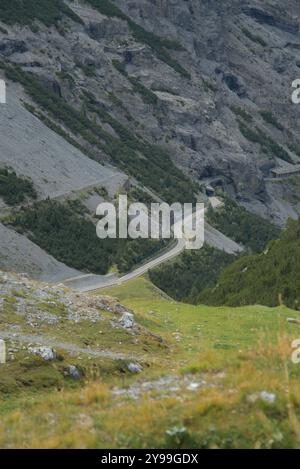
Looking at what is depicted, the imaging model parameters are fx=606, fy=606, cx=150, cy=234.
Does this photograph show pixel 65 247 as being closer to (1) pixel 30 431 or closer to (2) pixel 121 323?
(2) pixel 121 323

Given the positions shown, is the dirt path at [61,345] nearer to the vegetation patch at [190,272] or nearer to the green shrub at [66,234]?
the vegetation patch at [190,272]

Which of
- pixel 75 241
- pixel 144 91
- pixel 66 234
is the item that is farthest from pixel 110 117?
pixel 75 241

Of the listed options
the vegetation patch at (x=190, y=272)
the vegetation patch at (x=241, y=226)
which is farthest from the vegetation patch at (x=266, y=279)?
the vegetation patch at (x=241, y=226)

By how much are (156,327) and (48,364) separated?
28.7 ft

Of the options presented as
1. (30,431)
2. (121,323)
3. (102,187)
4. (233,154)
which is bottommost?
(233,154)

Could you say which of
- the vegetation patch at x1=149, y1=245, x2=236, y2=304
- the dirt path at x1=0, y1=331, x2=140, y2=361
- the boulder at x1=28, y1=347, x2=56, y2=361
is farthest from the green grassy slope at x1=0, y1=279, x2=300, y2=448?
the vegetation patch at x1=149, y1=245, x2=236, y2=304

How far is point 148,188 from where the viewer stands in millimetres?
133000

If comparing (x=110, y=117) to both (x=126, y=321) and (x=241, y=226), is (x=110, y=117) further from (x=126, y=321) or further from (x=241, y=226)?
(x=126, y=321)

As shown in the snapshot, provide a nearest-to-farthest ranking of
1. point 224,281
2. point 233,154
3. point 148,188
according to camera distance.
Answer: point 224,281
point 148,188
point 233,154

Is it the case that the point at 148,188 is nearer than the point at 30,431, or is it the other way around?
the point at 30,431

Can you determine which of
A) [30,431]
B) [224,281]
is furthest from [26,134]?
[30,431]

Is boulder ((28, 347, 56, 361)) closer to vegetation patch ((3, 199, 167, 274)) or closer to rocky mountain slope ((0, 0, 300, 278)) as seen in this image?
vegetation patch ((3, 199, 167, 274))
